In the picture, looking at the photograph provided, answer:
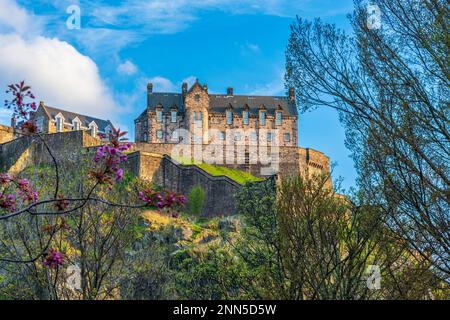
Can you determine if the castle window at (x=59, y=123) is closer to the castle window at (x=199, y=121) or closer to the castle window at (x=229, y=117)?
the castle window at (x=199, y=121)

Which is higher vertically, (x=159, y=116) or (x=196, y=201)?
(x=159, y=116)

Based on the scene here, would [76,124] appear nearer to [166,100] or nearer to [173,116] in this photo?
[166,100]

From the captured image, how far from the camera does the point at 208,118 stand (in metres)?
65.5

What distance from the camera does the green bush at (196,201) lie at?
48.3 metres

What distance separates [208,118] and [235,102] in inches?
184

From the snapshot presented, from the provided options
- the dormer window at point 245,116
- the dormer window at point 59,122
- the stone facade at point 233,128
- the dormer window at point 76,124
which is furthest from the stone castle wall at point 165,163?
the dormer window at point 76,124

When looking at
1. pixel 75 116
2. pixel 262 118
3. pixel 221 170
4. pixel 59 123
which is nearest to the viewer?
pixel 221 170

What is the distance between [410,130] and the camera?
12609 millimetres

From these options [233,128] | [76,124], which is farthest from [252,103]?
[76,124]

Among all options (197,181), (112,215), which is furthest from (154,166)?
(112,215)

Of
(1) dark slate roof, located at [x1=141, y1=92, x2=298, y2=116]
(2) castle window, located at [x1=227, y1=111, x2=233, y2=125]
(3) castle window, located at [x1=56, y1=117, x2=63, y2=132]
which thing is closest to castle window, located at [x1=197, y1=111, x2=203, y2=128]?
(1) dark slate roof, located at [x1=141, y1=92, x2=298, y2=116]

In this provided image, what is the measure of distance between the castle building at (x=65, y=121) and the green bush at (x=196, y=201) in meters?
23.7

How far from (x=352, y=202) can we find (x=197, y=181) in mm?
33625
